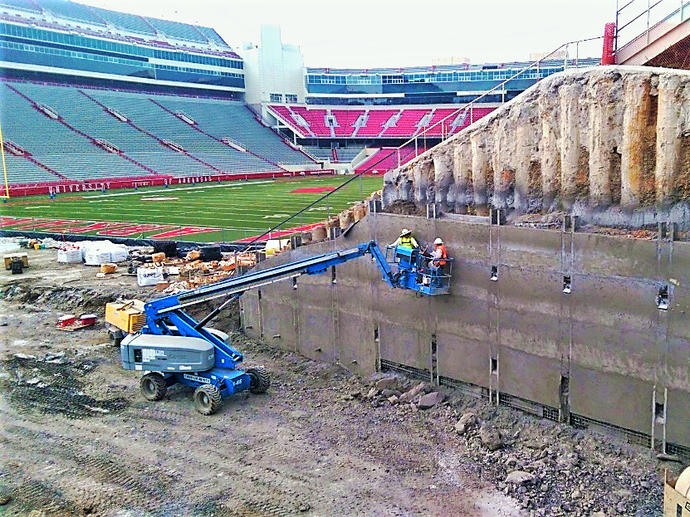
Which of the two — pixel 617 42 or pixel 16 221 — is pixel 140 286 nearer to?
pixel 617 42

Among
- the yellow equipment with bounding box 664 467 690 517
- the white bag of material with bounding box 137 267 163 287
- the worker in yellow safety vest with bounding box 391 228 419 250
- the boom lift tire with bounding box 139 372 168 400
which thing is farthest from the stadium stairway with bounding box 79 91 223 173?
the yellow equipment with bounding box 664 467 690 517

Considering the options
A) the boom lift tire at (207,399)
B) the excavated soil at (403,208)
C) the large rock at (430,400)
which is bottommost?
the large rock at (430,400)

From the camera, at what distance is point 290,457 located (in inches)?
413

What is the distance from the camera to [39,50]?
232 feet

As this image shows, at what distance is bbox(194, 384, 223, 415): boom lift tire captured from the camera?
1217 cm

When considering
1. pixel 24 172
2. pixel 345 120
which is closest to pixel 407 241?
pixel 24 172

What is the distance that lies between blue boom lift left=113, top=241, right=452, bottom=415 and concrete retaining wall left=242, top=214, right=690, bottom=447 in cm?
72

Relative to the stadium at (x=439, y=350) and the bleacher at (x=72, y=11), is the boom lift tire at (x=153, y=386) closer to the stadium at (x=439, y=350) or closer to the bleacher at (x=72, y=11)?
the stadium at (x=439, y=350)

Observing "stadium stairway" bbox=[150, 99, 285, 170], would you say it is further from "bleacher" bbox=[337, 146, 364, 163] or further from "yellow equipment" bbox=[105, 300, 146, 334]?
"yellow equipment" bbox=[105, 300, 146, 334]

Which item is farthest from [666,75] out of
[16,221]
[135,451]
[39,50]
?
[39,50]

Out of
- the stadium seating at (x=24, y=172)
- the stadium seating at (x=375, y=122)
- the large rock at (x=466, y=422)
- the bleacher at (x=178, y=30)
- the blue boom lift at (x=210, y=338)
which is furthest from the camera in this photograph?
the bleacher at (x=178, y=30)

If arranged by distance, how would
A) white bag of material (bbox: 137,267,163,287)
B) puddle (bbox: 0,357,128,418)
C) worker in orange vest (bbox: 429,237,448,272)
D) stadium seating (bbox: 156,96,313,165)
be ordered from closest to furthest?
worker in orange vest (bbox: 429,237,448,272) → puddle (bbox: 0,357,128,418) → white bag of material (bbox: 137,267,163,287) → stadium seating (bbox: 156,96,313,165)

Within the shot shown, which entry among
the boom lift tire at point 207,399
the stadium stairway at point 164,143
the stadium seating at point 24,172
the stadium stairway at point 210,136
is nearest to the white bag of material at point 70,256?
the boom lift tire at point 207,399

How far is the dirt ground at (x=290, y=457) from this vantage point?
909 cm
